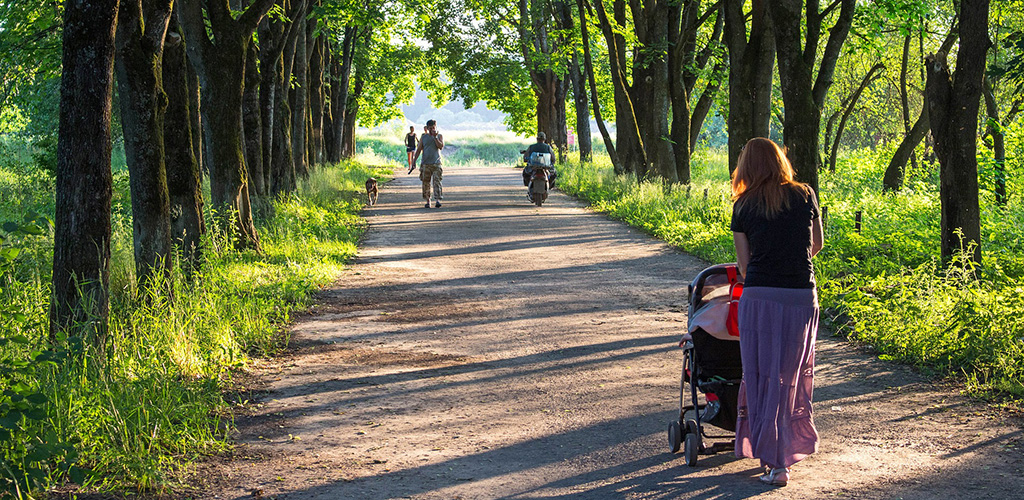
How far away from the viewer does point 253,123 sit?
53.8 feet

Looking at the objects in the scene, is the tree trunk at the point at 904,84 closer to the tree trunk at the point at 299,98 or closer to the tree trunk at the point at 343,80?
the tree trunk at the point at 299,98

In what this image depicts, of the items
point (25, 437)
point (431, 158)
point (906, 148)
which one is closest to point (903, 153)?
point (906, 148)

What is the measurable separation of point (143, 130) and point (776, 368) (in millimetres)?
6165

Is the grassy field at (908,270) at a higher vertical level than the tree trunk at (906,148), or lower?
lower

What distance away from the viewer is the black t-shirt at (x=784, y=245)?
521 centimetres

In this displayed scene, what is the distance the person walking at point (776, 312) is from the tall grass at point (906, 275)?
2.69 m

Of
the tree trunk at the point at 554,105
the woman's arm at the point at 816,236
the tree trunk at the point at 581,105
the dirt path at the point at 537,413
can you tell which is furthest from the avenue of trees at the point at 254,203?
the tree trunk at the point at 554,105

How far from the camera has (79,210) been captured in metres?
6.97

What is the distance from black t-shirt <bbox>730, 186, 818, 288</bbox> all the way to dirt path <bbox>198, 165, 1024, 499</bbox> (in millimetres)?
1098

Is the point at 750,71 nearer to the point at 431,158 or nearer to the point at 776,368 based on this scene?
the point at 431,158

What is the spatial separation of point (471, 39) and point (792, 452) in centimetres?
3896

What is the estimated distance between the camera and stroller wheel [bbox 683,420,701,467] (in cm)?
545

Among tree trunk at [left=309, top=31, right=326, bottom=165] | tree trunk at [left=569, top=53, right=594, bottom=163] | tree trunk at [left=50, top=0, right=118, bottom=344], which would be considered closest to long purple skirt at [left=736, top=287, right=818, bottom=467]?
tree trunk at [left=50, top=0, right=118, bottom=344]

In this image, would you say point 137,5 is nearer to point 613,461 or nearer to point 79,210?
point 79,210
